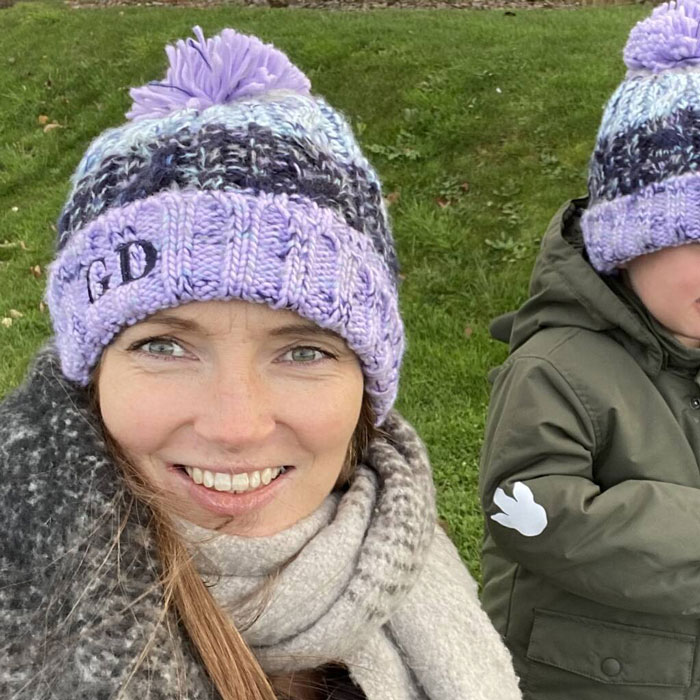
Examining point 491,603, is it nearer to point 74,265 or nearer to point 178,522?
point 178,522

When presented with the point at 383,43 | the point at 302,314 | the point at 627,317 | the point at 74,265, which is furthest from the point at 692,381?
the point at 383,43

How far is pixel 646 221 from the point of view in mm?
2029

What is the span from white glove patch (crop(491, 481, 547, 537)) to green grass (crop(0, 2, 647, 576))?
1.65 metres

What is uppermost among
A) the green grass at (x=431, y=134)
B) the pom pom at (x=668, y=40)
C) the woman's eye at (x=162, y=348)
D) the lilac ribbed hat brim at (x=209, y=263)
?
the pom pom at (x=668, y=40)

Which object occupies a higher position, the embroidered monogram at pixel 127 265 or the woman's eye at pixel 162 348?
the embroidered monogram at pixel 127 265

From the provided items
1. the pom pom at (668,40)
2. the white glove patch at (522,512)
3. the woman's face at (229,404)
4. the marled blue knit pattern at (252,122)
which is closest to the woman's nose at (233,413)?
the woman's face at (229,404)

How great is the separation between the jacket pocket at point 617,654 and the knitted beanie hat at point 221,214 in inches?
43.2

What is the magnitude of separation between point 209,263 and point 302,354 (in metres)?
0.23

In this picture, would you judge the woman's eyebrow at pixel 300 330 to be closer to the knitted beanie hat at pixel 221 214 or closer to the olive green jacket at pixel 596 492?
the knitted beanie hat at pixel 221 214

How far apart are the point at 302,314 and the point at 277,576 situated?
488 mm

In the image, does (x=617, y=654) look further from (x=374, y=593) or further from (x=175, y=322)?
(x=175, y=322)

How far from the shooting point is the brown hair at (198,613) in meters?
1.38

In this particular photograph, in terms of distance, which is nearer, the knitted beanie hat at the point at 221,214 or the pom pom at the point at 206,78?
the knitted beanie hat at the point at 221,214

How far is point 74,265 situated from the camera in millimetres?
1448
